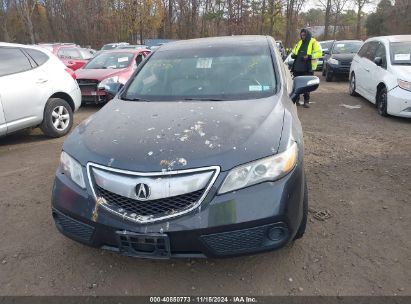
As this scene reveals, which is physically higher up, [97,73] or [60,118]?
[97,73]

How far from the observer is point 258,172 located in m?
2.32

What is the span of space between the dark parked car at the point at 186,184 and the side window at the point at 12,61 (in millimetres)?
3361

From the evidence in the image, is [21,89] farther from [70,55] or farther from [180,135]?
[70,55]

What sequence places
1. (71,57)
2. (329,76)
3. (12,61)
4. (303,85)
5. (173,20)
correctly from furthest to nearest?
(173,20) → (71,57) → (329,76) → (12,61) → (303,85)

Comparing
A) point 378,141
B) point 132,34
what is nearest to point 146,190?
point 378,141

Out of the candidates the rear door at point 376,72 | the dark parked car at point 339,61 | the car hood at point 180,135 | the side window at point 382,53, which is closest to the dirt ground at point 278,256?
the car hood at point 180,135

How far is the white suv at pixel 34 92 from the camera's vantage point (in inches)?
213

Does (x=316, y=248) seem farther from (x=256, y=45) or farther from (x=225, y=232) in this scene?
(x=256, y=45)

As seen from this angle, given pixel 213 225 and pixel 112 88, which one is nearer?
pixel 213 225

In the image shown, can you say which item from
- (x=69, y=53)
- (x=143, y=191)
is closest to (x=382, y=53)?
(x=143, y=191)

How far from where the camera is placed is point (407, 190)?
12.5 feet

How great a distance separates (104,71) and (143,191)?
24.4 feet

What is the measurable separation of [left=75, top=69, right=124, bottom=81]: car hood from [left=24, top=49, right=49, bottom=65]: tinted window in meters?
2.24

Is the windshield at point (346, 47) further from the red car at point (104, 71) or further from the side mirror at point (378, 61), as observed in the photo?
the red car at point (104, 71)
